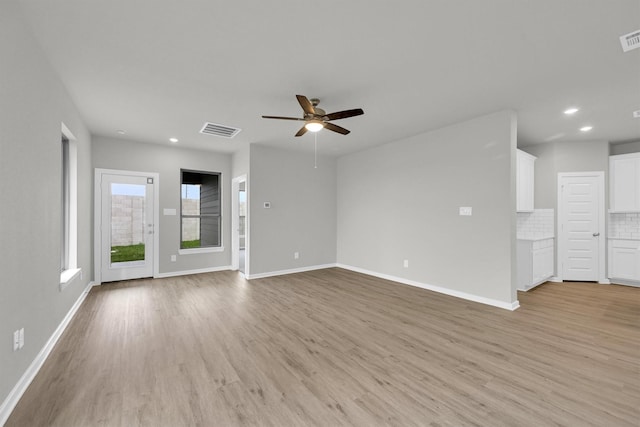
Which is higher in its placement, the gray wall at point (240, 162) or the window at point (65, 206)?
the gray wall at point (240, 162)

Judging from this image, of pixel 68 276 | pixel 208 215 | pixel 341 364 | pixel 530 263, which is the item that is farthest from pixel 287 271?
pixel 530 263

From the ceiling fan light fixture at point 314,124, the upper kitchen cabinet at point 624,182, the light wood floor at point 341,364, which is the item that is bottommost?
the light wood floor at point 341,364

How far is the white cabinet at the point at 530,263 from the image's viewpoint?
15.0ft

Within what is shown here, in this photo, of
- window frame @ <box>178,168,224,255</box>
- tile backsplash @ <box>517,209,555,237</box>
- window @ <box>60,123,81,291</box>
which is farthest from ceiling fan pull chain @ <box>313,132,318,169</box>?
tile backsplash @ <box>517,209,555,237</box>

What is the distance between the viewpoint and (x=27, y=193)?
2.12 m

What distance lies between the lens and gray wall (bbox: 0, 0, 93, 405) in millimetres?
1776

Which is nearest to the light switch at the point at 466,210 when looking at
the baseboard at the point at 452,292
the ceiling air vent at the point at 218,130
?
the baseboard at the point at 452,292

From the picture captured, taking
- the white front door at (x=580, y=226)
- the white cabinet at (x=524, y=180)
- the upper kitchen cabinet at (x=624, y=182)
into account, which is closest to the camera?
the white cabinet at (x=524, y=180)

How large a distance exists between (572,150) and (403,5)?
5640 millimetres

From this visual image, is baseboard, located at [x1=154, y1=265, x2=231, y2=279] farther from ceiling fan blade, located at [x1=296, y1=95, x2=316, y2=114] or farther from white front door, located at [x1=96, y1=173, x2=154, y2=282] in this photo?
ceiling fan blade, located at [x1=296, y1=95, x2=316, y2=114]

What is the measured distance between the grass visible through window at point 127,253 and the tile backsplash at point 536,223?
7751 millimetres

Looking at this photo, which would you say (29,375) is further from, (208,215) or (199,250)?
(208,215)

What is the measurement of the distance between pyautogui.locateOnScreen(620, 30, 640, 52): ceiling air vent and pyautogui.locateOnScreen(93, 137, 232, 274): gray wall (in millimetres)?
6354

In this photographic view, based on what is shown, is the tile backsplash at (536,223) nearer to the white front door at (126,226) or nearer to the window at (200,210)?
the window at (200,210)
